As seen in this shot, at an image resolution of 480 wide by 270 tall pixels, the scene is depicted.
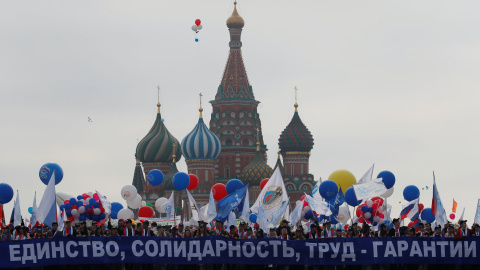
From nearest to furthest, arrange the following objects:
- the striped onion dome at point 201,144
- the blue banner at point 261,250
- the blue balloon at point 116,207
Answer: the blue banner at point 261,250 → the blue balloon at point 116,207 → the striped onion dome at point 201,144

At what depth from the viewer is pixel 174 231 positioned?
91.8 feet

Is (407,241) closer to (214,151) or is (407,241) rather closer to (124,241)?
(124,241)

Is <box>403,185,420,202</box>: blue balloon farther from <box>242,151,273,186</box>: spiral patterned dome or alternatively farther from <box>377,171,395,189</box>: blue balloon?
<box>242,151,273,186</box>: spiral patterned dome

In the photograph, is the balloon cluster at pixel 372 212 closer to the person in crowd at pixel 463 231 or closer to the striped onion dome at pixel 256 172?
the person in crowd at pixel 463 231

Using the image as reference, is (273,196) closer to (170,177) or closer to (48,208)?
(48,208)

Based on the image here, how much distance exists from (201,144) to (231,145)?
6.00m

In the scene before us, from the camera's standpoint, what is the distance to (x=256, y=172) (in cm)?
10344

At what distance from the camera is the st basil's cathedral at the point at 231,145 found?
104938 millimetres

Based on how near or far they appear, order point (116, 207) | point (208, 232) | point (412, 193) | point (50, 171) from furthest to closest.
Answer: point (116, 207) < point (412, 193) < point (50, 171) < point (208, 232)

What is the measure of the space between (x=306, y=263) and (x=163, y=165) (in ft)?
278

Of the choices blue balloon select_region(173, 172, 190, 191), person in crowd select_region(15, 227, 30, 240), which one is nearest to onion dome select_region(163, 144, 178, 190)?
blue balloon select_region(173, 172, 190, 191)

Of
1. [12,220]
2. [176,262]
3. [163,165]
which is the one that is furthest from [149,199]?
[176,262]

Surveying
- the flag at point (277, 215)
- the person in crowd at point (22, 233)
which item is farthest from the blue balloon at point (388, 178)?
the person in crowd at point (22, 233)

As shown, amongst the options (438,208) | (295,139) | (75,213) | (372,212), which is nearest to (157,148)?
(295,139)
